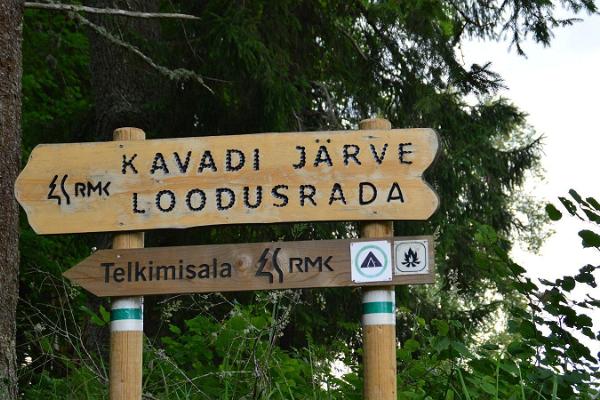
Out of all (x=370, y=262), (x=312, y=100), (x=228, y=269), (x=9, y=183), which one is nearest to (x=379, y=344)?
(x=370, y=262)

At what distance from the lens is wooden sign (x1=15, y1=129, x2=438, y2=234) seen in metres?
4.44

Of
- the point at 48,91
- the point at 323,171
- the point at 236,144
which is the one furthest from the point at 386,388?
the point at 48,91

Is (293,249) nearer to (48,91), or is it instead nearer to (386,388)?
(386,388)

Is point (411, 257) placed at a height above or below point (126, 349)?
above

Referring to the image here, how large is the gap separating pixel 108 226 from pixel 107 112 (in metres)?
5.73

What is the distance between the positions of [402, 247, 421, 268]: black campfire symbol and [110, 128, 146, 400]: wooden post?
1.21 meters

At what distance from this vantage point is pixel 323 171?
14.7 ft

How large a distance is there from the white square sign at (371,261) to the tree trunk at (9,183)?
217 cm

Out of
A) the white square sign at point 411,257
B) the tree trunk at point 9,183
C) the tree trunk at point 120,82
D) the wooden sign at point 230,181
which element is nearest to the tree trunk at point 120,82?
the tree trunk at point 120,82

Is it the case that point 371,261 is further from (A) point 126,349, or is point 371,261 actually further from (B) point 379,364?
(A) point 126,349

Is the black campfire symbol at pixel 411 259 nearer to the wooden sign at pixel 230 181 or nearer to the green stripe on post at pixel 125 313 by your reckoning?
the wooden sign at pixel 230 181

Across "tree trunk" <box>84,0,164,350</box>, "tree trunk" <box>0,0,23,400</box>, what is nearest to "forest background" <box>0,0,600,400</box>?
"tree trunk" <box>84,0,164,350</box>

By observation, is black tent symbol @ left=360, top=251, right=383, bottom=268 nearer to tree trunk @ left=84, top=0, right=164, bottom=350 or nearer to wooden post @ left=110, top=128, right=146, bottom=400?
wooden post @ left=110, top=128, right=146, bottom=400

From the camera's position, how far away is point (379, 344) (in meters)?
4.30
